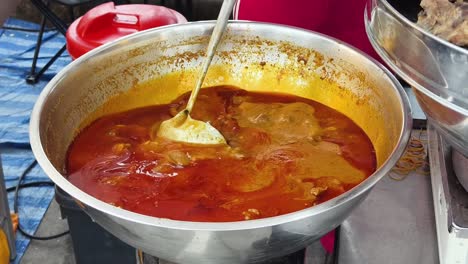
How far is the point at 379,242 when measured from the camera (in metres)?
1.38

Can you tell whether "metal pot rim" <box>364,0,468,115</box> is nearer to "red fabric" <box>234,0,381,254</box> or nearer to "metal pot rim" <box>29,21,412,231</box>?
"metal pot rim" <box>29,21,412,231</box>

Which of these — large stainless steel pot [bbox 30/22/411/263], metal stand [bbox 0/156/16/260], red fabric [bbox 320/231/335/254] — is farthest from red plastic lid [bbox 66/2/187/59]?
red fabric [bbox 320/231/335/254]

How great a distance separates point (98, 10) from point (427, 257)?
1.40 meters

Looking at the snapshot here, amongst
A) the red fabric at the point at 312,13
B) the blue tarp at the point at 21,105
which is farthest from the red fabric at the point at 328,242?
the blue tarp at the point at 21,105

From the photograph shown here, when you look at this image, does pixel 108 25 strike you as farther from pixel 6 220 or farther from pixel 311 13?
pixel 6 220

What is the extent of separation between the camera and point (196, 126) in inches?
51.9

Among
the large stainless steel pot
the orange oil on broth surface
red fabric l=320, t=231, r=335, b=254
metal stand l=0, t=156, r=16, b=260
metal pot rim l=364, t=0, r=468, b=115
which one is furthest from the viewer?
metal stand l=0, t=156, r=16, b=260

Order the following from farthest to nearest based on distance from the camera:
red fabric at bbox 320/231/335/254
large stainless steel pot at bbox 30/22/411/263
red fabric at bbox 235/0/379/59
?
red fabric at bbox 235/0/379/59 < red fabric at bbox 320/231/335/254 < large stainless steel pot at bbox 30/22/411/263

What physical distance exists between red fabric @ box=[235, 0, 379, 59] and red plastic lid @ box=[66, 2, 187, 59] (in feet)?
1.03

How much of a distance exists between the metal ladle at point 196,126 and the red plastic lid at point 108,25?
68 centimetres

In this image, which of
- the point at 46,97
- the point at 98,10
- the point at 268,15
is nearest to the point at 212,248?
the point at 46,97

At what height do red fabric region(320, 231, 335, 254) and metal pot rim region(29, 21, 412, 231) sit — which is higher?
metal pot rim region(29, 21, 412, 231)

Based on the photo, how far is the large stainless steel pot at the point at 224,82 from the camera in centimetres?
90

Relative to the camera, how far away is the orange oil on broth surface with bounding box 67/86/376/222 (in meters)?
1.14
